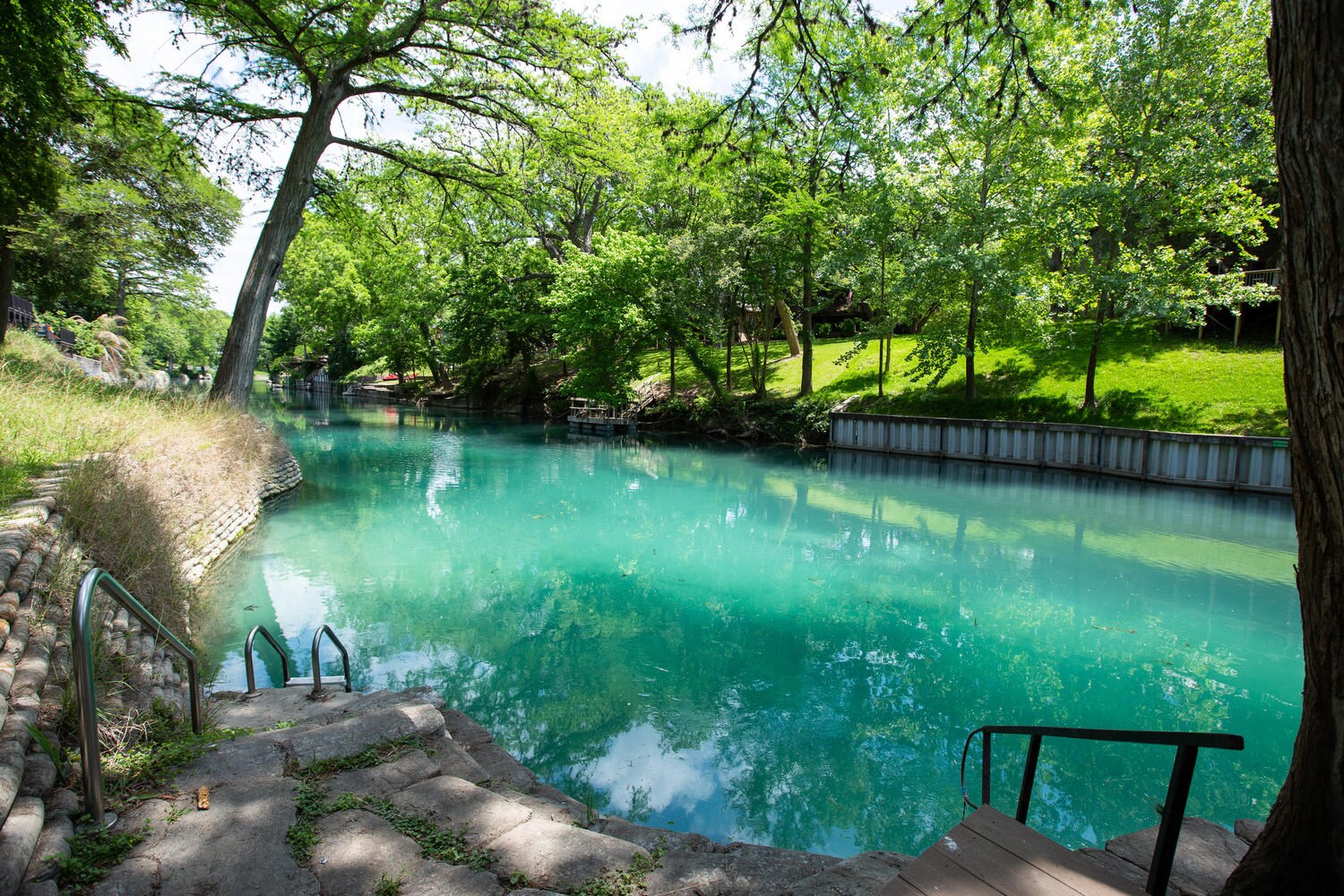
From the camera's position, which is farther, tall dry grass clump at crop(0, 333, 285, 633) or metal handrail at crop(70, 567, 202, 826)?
tall dry grass clump at crop(0, 333, 285, 633)

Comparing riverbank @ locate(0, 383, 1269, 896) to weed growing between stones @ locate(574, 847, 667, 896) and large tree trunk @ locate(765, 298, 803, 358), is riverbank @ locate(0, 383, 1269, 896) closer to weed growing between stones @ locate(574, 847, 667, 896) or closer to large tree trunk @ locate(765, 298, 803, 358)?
weed growing between stones @ locate(574, 847, 667, 896)

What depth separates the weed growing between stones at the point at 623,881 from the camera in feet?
10.1

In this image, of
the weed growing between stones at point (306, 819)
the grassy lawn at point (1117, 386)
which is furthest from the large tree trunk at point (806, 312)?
the weed growing between stones at point (306, 819)

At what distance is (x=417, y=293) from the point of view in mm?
44438

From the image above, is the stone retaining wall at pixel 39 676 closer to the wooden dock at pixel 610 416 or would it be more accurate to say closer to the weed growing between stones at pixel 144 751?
the weed growing between stones at pixel 144 751

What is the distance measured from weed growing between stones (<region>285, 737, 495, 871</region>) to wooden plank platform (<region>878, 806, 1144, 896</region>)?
194 centimetres

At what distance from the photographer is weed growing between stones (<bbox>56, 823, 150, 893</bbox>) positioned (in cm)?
261

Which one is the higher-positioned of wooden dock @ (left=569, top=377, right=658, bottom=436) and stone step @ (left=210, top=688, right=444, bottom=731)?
wooden dock @ (left=569, top=377, right=658, bottom=436)

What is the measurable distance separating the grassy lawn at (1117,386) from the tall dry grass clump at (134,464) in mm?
20742

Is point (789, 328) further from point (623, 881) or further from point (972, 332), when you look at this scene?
point (623, 881)

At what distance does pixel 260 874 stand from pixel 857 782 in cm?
478

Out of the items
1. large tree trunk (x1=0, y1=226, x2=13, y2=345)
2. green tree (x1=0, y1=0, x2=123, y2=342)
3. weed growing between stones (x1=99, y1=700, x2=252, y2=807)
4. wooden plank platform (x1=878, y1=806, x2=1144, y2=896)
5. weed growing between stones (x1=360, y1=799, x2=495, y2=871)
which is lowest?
weed growing between stones (x1=360, y1=799, x2=495, y2=871)

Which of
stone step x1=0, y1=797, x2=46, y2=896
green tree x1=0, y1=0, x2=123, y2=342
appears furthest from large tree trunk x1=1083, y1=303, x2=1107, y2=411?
green tree x1=0, y1=0, x2=123, y2=342

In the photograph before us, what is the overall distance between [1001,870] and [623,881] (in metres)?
1.65
